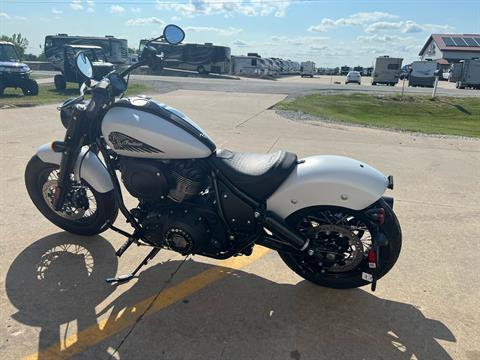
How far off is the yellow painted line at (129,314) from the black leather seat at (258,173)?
2.97 ft

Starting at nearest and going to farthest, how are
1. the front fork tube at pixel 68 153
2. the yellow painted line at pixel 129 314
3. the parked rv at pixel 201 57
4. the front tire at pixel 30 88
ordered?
the yellow painted line at pixel 129 314 < the front fork tube at pixel 68 153 < the front tire at pixel 30 88 < the parked rv at pixel 201 57

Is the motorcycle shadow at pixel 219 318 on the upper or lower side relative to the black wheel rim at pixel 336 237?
lower

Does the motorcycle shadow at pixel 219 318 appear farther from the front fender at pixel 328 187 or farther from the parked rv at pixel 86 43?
the parked rv at pixel 86 43

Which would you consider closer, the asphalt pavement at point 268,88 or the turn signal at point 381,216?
the turn signal at point 381,216

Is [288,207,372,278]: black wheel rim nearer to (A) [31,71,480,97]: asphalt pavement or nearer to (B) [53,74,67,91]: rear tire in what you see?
(A) [31,71,480,97]: asphalt pavement

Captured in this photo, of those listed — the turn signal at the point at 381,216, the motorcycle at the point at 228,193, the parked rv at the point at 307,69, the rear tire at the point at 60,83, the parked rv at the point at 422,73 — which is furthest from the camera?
the parked rv at the point at 307,69

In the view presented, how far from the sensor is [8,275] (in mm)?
3268

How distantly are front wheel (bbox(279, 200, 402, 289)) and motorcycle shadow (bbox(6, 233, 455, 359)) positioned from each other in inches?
9.0

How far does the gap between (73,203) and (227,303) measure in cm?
175

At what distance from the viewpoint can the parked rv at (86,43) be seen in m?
36.2

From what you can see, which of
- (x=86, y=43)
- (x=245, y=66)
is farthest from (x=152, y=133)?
(x=245, y=66)

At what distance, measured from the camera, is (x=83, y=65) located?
3264 mm

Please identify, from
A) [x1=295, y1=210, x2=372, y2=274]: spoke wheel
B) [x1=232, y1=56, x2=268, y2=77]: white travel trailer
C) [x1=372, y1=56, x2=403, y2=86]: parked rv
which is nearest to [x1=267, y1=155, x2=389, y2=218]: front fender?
[x1=295, y1=210, x2=372, y2=274]: spoke wheel

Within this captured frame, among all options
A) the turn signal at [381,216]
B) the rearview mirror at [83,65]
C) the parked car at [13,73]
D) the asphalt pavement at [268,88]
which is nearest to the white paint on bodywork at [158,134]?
the rearview mirror at [83,65]
